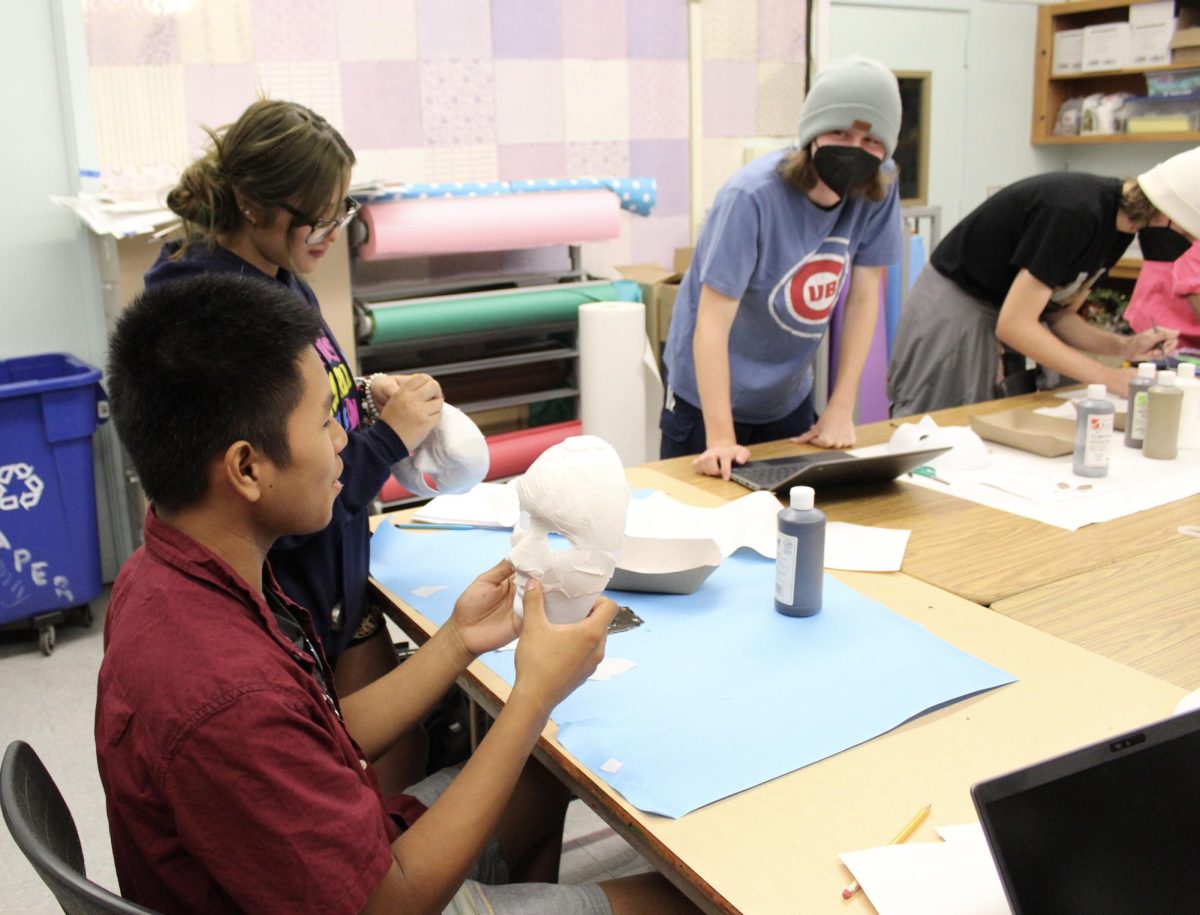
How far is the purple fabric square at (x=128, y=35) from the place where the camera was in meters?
3.02

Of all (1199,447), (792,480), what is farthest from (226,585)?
(1199,447)

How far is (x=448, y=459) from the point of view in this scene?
1.62m

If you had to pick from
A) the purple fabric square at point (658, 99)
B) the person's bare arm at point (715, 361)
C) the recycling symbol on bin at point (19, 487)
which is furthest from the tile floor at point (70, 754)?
the purple fabric square at point (658, 99)

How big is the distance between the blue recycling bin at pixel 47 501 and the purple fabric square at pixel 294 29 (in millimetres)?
1170

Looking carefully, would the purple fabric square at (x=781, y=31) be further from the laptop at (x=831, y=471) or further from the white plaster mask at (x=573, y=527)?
the white plaster mask at (x=573, y=527)

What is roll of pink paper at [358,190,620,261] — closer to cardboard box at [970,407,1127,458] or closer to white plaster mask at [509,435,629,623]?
cardboard box at [970,407,1127,458]

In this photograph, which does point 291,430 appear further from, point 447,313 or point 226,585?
point 447,313

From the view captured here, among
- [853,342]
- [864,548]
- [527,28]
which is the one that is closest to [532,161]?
[527,28]

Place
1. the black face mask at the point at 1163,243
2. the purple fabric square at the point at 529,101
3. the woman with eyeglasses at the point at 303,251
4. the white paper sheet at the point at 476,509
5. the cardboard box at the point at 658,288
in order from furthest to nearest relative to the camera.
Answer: the cardboard box at the point at 658,288
the purple fabric square at the point at 529,101
the black face mask at the point at 1163,243
the white paper sheet at the point at 476,509
the woman with eyeglasses at the point at 303,251

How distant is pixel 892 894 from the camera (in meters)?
0.88

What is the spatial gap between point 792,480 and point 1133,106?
3.93 metres

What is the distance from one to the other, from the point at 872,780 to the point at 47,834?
0.78 m

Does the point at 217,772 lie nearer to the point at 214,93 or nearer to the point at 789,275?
the point at 789,275

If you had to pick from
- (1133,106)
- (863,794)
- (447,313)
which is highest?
(1133,106)
